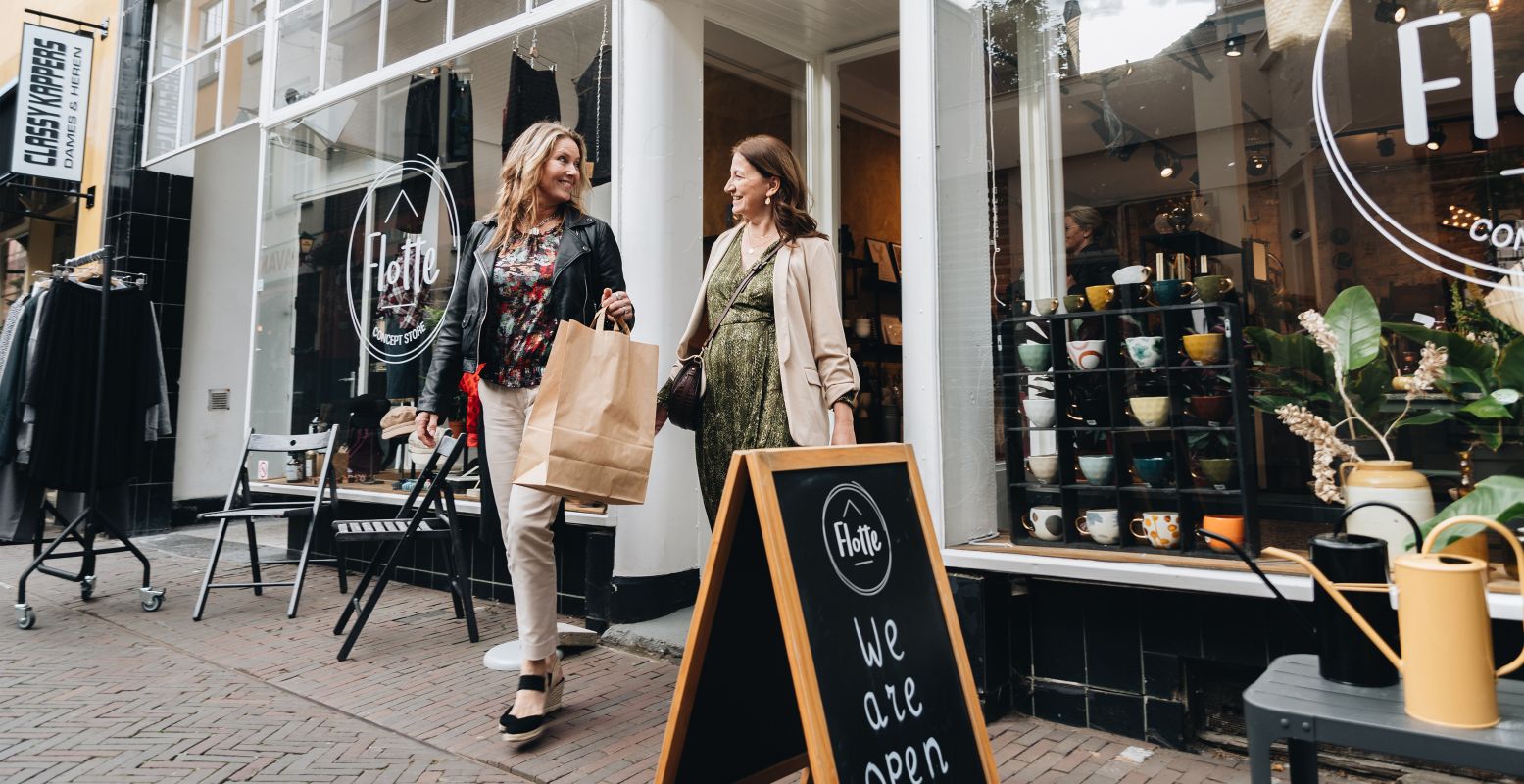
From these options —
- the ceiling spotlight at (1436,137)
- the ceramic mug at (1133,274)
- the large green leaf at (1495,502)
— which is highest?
the ceiling spotlight at (1436,137)

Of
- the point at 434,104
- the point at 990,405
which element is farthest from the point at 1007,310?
the point at 434,104

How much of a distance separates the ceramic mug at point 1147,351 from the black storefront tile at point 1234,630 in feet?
2.56

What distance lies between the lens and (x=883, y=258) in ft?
19.7

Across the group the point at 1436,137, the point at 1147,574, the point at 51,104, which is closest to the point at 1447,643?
the point at 1147,574

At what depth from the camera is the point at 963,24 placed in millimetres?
3551

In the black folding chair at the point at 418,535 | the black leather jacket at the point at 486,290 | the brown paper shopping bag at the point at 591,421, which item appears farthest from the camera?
the black folding chair at the point at 418,535

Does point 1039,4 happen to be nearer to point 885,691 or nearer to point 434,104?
point 885,691

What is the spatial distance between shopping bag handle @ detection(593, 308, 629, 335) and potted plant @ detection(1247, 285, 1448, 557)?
2.10m

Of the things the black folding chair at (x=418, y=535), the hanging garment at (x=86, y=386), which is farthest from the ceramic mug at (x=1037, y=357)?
the hanging garment at (x=86, y=386)

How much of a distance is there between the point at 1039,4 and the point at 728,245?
1.75 m

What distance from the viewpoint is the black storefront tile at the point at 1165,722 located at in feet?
9.37

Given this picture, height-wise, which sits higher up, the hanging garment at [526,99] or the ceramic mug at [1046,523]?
the hanging garment at [526,99]

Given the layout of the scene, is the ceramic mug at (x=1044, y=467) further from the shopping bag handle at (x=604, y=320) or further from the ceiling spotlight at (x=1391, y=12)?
the ceiling spotlight at (x=1391, y=12)

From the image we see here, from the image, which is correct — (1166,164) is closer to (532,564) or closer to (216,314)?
(532,564)
